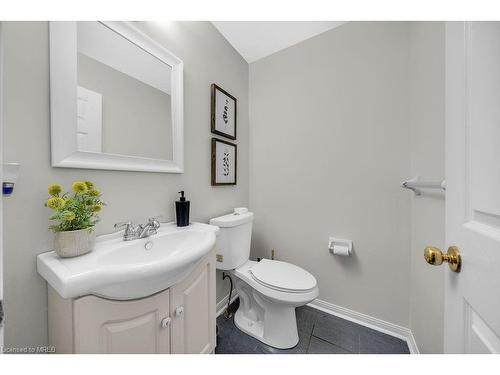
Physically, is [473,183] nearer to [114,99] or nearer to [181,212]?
[181,212]

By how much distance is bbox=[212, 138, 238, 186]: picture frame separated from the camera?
138 cm

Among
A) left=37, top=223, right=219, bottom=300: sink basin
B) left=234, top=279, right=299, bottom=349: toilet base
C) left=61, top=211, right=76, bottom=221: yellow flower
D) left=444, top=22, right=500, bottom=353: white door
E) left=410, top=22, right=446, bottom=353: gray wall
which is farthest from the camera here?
A: left=234, top=279, right=299, bottom=349: toilet base

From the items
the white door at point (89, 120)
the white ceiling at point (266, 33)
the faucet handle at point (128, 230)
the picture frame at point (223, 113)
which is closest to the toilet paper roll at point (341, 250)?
the picture frame at point (223, 113)

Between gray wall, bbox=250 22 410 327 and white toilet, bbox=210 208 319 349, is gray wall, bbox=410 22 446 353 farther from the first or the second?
white toilet, bbox=210 208 319 349

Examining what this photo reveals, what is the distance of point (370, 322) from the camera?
1.33 m

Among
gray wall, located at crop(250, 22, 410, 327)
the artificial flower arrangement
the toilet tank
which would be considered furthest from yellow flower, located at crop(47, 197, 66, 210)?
gray wall, located at crop(250, 22, 410, 327)

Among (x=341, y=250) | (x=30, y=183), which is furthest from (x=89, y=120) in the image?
(x=341, y=250)

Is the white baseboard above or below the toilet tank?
below

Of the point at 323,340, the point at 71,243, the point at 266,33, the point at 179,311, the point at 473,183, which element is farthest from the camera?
the point at 266,33

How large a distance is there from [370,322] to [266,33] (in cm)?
228

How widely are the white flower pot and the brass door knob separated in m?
1.01

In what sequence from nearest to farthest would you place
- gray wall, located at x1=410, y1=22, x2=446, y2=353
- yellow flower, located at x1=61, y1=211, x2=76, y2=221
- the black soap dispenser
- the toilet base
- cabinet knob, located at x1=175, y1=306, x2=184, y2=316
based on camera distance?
yellow flower, located at x1=61, y1=211, x2=76, y2=221 < cabinet knob, located at x1=175, y1=306, x2=184, y2=316 < gray wall, located at x1=410, y1=22, x2=446, y2=353 < the black soap dispenser < the toilet base

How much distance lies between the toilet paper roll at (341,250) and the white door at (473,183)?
0.83 m
